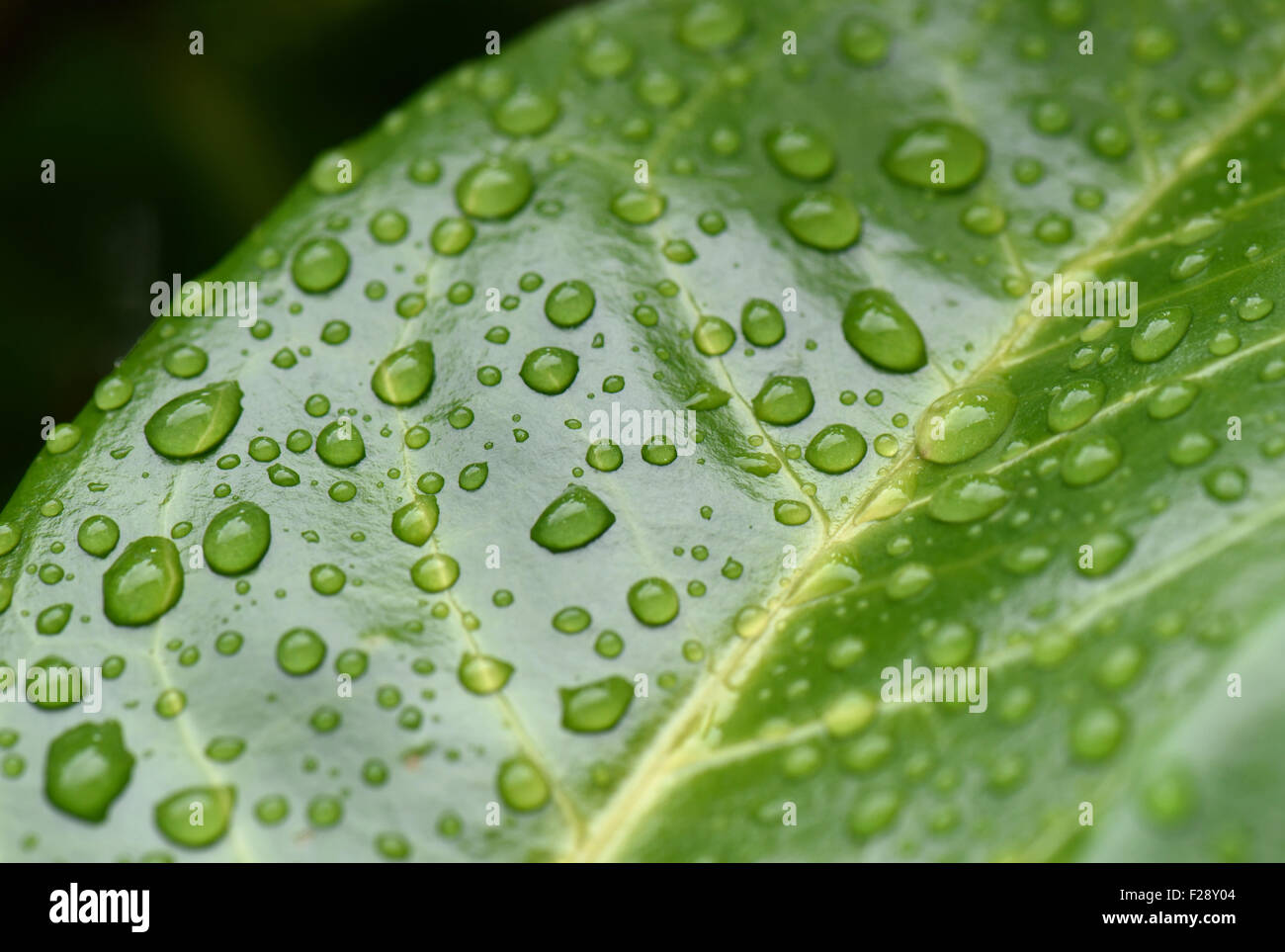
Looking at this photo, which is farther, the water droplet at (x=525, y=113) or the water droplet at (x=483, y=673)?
the water droplet at (x=525, y=113)

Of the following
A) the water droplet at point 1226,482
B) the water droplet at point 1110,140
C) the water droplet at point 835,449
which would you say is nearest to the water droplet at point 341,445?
the water droplet at point 835,449

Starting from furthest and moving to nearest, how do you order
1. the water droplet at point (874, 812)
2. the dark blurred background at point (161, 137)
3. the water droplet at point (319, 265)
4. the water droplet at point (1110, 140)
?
→ the dark blurred background at point (161, 137), the water droplet at point (1110, 140), the water droplet at point (319, 265), the water droplet at point (874, 812)

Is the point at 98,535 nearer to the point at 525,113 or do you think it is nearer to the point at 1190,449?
the point at 525,113

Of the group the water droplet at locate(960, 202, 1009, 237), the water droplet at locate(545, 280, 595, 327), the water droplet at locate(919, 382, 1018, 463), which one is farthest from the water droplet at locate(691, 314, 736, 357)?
the water droplet at locate(960, 202, 1009, 237)

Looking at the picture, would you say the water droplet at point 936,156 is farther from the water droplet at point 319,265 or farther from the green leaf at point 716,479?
the water droplet at point 319,265

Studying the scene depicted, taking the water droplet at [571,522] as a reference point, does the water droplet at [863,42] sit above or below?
above

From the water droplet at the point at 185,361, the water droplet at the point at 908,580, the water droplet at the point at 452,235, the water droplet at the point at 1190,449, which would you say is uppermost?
the water droplet at the point at 452,235
